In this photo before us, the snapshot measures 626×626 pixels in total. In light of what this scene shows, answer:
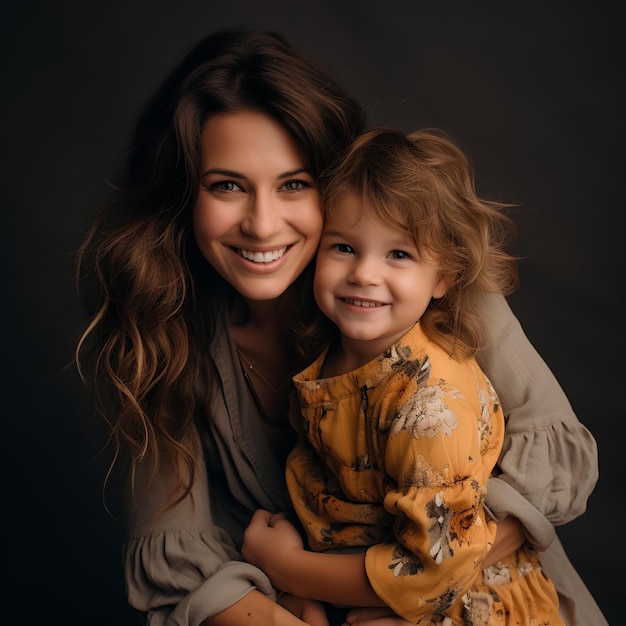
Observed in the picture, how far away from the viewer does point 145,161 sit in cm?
238

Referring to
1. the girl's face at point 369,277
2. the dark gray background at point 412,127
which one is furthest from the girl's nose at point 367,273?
the dark gray background at point 412,127

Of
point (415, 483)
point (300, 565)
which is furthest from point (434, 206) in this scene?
point (300, 565)

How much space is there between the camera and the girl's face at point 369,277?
6.73 ft

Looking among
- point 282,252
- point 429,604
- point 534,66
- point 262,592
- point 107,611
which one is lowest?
point 107,611

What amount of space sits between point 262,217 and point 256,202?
42 millimetres

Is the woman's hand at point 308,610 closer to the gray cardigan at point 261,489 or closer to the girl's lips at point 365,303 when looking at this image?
the gray cardigan at point 261,489

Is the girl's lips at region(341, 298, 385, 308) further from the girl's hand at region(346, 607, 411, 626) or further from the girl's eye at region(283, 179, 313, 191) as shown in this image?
the girl's hand at region(346, 607, 411, 626)

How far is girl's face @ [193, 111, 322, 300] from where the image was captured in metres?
2.19

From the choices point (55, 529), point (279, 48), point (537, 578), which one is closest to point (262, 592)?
point (537, 578)

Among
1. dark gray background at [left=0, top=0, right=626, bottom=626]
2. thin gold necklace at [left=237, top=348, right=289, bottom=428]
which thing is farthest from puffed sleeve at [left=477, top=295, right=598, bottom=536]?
dark gray background at [left=0, top=0, right=626, bottom=626]

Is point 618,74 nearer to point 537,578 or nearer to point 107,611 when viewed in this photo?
point 537,578

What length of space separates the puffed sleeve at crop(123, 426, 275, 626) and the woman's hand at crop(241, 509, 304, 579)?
1.5 inches

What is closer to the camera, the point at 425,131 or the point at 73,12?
the point at 425,131

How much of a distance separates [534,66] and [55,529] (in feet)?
7.43
